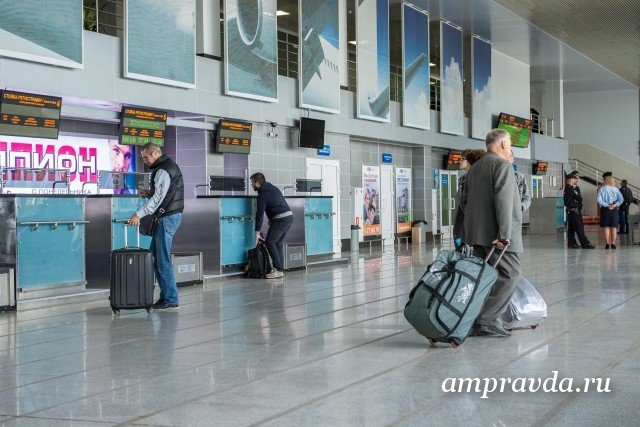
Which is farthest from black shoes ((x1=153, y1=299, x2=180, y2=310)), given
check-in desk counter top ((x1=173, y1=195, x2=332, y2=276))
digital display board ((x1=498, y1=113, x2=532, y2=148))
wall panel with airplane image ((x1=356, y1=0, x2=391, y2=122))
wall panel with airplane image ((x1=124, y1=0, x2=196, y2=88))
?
digital display board ((x1=498, y1=113, x2=532, y2=148))

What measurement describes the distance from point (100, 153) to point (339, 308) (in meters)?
9.50

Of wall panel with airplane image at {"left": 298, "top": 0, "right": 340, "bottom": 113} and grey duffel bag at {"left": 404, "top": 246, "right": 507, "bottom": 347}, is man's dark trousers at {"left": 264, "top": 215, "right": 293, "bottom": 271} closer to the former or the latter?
wall panel with airplane image at {"left": 298, "top": 0, "right": 340, "bottom": 113}

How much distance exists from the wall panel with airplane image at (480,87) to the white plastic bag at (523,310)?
78.3 ft

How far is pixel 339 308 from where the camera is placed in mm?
9695

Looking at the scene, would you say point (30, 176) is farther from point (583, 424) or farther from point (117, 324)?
point (583, 424)

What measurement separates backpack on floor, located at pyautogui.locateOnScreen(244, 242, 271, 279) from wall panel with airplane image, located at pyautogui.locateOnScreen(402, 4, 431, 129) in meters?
12.5

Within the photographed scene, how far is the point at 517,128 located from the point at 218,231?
74.5 feet

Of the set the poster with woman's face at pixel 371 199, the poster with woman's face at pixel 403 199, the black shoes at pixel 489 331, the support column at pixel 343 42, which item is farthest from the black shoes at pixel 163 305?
the poster with woman's face at pixel 403 199

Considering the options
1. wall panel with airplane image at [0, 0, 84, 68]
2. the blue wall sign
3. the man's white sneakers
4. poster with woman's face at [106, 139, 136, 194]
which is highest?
wall panel with airplane image at [0, 0, 84, 68]

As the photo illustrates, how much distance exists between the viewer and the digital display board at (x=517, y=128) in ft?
109

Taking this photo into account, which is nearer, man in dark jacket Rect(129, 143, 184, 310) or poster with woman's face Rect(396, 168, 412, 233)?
man in dark jacket Rect(129, 143, 184, 310)

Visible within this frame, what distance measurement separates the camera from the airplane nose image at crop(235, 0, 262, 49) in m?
18.0

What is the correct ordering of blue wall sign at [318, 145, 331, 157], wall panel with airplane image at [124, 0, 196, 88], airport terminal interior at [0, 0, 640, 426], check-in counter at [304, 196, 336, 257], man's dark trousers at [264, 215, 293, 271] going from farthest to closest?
blue wall sign at [318, 145, 331, 157], check-in counter at [304, 196, 336, 257], wall panel with airplane image at [124, 0, 196, 88], man's dark trousers at [264, 215, 293, 271], airport terminal interior at [0, 0, 640, 426]

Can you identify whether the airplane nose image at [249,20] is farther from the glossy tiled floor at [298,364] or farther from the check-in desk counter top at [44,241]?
the glossy tiled floor at [298,364]
